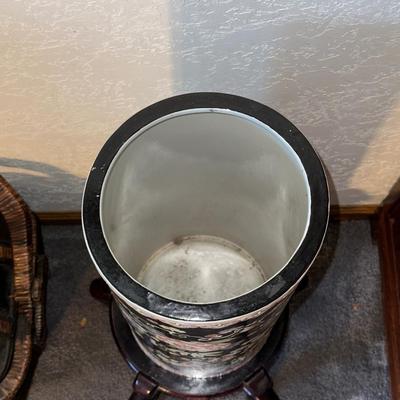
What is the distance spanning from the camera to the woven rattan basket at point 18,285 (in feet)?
2.93

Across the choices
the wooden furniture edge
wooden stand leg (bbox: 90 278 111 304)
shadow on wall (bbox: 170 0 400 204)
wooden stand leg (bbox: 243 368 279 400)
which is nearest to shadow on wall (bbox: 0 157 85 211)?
wooden stand leg (bbox: 90 278 111 304)

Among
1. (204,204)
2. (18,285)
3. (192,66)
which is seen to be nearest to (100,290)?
(18,285)

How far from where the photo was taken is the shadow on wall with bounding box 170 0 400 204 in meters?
0.69

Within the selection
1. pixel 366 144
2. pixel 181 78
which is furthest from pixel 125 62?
pixel 366 144

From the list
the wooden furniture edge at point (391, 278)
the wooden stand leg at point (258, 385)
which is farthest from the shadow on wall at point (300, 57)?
the wooden stand leg at point (258, 385)

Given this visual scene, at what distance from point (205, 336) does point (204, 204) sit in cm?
32

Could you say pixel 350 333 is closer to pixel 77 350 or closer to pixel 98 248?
pixel 77 350

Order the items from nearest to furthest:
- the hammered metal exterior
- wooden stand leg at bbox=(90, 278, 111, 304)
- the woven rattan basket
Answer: the hammered metal exterior, the woven rattan basket, wooden stand leg at bbox=(90, 278, 111, 304)

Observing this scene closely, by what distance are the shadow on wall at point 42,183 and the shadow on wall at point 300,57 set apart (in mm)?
308

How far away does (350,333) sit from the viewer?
3.55 feet

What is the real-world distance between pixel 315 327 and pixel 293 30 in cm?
56

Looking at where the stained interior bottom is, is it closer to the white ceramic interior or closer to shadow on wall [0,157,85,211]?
the white ceramic interior

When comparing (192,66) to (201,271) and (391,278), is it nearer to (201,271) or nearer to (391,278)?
(201,271)

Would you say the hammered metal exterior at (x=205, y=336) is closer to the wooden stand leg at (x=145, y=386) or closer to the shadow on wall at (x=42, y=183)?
the wooden stand leg at (x=145, y=386)
